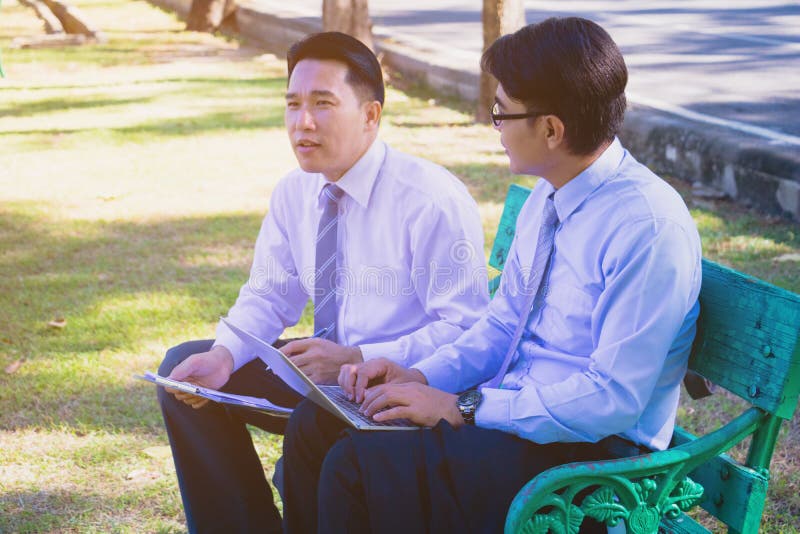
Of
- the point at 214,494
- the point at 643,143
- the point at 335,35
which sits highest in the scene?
the point at 335,35

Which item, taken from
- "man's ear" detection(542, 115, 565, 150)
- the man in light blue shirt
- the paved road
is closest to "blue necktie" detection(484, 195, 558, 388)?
the man in light blue shirt

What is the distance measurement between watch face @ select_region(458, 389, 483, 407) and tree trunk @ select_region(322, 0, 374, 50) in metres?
7.58

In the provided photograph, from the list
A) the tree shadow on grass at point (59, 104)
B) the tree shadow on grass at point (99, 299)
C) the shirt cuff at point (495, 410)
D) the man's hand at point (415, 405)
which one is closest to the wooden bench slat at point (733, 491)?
the shirt cuff at point (495, 410)

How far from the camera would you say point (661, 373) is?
2316 mm

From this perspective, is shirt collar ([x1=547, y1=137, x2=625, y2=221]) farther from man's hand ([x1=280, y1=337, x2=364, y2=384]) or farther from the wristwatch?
man's hand ([x1=280, y1=337, x2=364, y2=384])

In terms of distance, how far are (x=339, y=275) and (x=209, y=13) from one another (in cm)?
1329

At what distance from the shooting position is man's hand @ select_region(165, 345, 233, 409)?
2877mm

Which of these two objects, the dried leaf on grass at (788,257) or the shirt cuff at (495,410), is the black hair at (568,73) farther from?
the dried leaf on grass at (788,257)

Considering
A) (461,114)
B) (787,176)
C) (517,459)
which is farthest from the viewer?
(461,114)

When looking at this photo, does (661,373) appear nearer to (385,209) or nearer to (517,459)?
(517,459)

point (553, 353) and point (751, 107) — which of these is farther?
point (751, 107)

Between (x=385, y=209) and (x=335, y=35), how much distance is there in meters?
0.55

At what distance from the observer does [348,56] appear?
3.08m

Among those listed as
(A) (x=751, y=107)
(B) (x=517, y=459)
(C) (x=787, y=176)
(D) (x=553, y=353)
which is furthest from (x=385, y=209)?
(A) (x=751, y=107)
